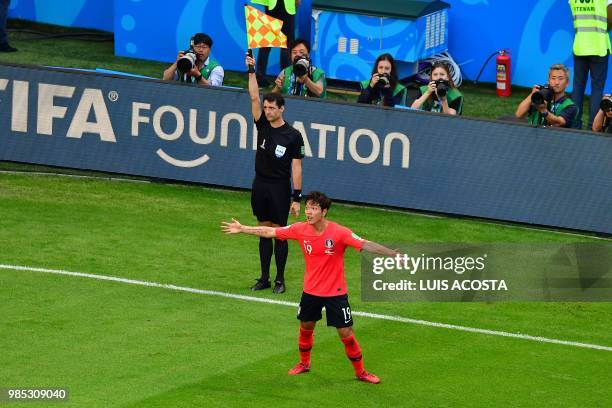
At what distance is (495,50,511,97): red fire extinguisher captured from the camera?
2388 centimetres

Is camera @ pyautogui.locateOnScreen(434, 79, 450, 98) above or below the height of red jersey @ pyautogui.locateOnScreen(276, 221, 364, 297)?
above

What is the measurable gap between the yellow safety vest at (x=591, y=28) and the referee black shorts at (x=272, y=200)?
8.26 meters

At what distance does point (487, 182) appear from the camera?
1780 cm

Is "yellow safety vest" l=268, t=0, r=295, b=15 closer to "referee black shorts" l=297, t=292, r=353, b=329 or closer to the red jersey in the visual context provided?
the red jersey

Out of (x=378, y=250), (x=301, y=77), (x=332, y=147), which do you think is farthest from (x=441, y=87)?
(x=378, y=250)

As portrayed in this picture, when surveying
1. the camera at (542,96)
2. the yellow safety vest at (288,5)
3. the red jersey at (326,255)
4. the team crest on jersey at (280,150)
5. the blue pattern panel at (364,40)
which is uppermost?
the yellow safety vest at (288,5)

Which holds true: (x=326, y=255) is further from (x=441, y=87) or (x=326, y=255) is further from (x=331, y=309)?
(x=441, y=87)

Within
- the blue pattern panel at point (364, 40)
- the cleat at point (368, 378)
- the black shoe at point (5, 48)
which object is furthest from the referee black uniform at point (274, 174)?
the black shoe at point (5, 48)

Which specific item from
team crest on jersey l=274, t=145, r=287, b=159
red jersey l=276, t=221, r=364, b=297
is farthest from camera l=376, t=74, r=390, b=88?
red jersey l=276, t=221, r=364, b=297

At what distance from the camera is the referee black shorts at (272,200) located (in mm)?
14828

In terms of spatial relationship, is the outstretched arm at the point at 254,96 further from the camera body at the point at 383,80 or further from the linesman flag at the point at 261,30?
the camera body at the point at 383,80

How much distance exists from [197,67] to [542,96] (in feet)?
15.7

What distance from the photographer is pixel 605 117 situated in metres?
17.7

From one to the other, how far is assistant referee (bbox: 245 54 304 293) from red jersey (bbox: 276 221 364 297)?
88.9 inches
